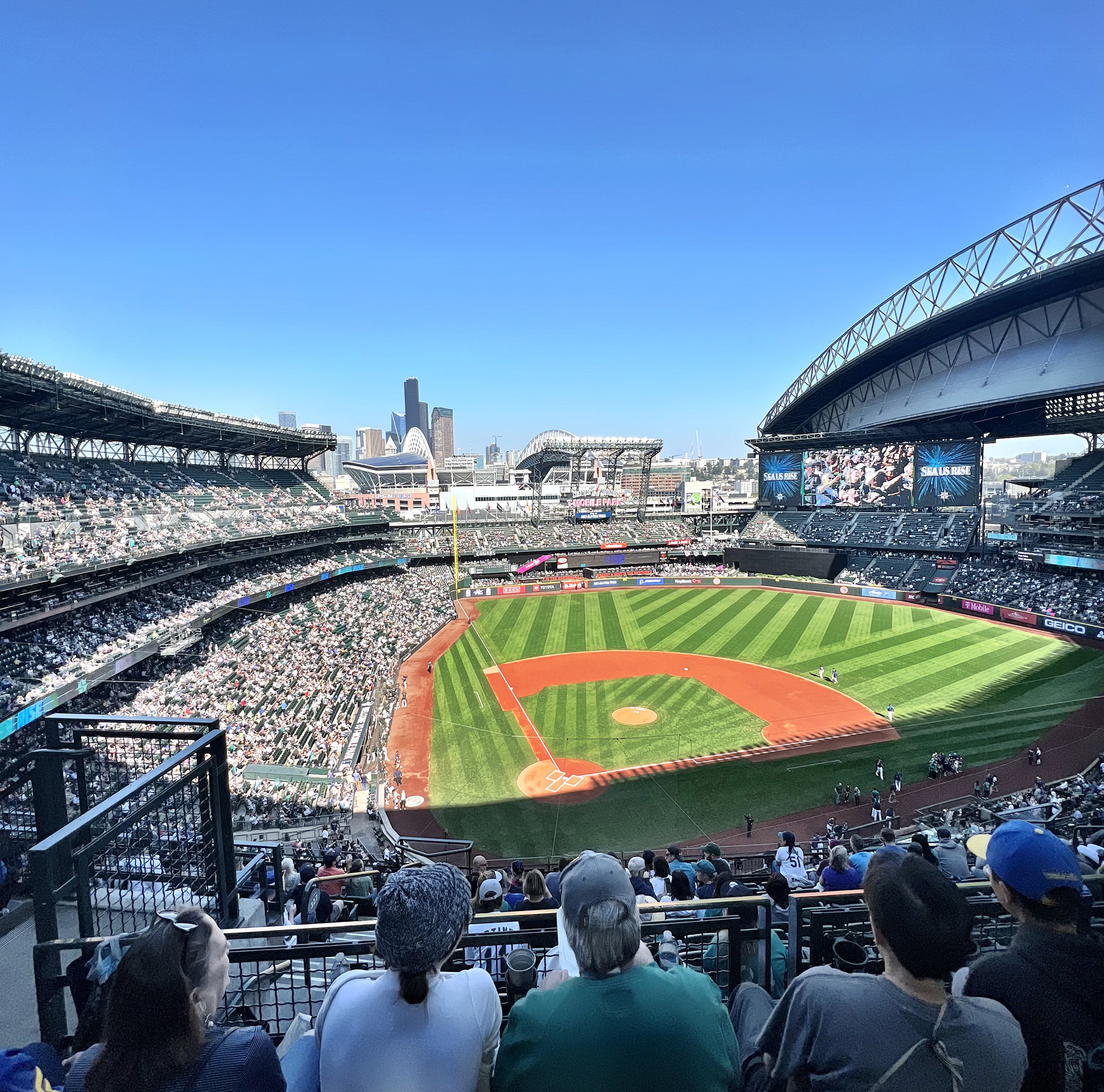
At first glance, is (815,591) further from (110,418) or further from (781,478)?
(110,418)

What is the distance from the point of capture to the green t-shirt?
1.79 metres

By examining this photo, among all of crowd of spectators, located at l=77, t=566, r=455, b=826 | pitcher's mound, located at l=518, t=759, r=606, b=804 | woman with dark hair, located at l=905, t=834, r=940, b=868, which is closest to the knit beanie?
woman with dark hair, located at l=905, t=834, r=940, b=868

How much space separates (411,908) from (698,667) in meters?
34.5

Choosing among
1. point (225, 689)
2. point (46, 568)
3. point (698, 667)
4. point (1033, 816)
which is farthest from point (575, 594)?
point (1033, 816)

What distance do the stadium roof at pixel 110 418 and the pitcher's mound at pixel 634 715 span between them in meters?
27.3

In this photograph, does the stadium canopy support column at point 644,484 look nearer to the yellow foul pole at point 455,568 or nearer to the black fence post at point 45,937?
the yellow foul pole at point 455,568

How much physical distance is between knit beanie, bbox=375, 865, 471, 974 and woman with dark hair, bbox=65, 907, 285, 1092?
1.73 ft

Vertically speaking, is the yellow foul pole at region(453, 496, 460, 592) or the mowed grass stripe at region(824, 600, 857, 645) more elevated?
the yellow foul pole at region(453, 496, 460, 592)

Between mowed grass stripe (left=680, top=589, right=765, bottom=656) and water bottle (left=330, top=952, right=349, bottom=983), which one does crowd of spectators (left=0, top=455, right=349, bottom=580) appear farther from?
mowed grass stripe (left=680, top=589, right=765, bottom=656)

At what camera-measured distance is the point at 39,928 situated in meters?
3.18

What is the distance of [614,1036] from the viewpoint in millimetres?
1812

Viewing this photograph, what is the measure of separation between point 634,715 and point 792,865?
18.9m

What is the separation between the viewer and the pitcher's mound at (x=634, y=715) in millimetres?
27438

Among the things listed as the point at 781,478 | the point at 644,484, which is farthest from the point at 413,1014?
the point at 644,484
